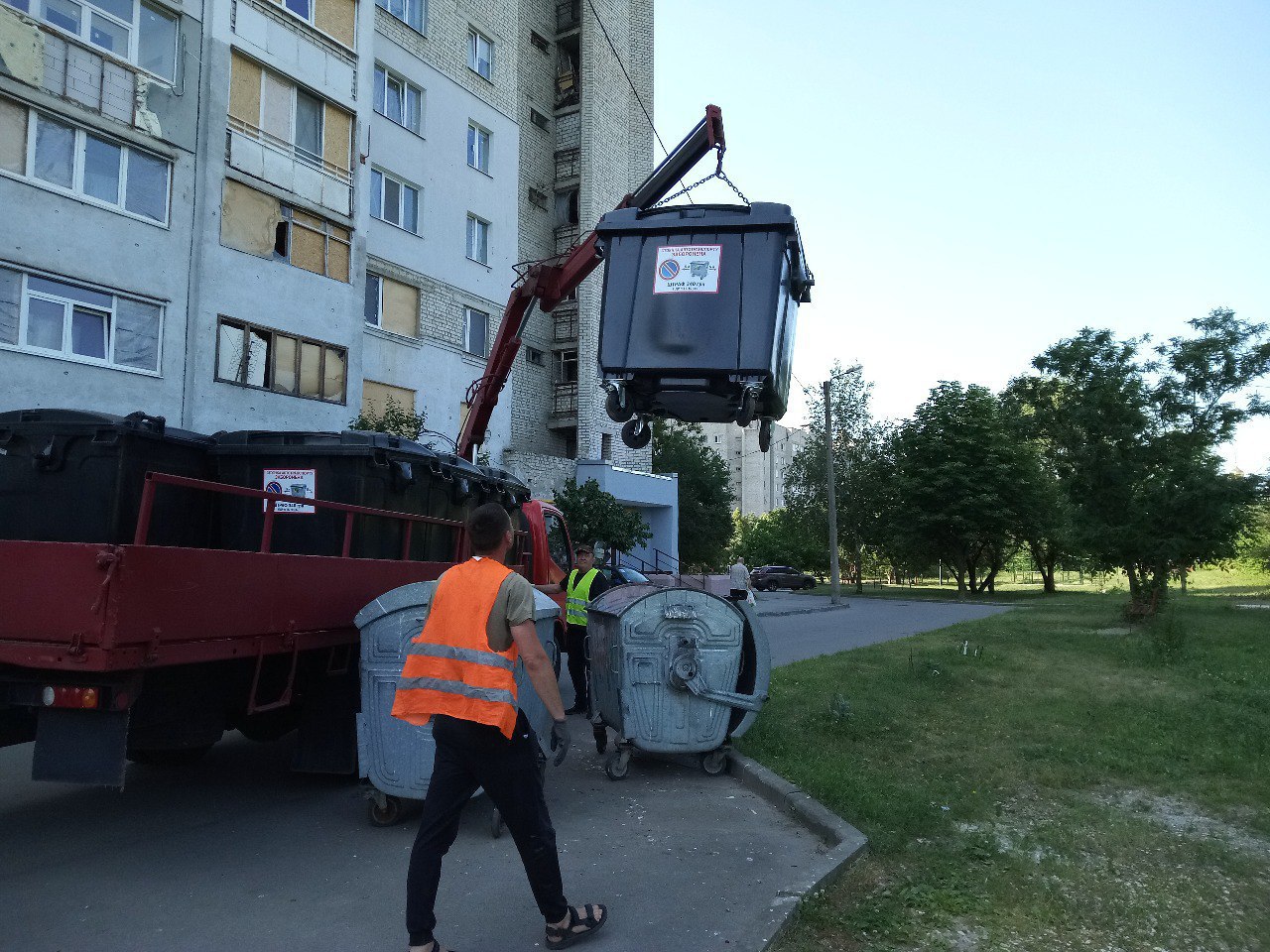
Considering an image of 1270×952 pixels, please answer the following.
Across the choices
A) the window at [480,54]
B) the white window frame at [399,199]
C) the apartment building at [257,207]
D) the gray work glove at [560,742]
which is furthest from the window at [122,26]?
the gray work glove at [560,742]

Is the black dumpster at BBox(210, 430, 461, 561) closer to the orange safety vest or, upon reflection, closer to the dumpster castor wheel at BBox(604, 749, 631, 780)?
the dumpster castor wheel at BBox(604, 749, 631, 780)

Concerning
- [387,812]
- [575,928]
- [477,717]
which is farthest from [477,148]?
[575,928]

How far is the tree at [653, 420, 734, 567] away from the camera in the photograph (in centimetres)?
4806

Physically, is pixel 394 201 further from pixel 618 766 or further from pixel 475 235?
pixel 618 766

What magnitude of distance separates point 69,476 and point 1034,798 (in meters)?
6.09

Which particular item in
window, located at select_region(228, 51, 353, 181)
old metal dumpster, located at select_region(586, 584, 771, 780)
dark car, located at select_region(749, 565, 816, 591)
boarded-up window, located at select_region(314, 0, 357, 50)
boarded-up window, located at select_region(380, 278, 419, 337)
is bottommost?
dark car, located at select_region(749, 565, 816, 591)

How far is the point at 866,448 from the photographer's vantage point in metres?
44.7

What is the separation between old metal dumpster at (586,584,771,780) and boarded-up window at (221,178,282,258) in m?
12.5

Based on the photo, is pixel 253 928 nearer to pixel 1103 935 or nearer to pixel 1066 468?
pixel 1103 935

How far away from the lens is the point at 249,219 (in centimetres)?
1647

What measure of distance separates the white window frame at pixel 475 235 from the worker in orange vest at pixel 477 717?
71.3 ft

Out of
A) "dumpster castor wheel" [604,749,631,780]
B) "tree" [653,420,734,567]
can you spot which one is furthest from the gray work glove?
"tree" [653,420,734,567]

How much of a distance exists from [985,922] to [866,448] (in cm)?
4181

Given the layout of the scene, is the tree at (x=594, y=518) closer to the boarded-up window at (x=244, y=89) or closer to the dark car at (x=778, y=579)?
the boarded-up window at (x=244, y=89)
